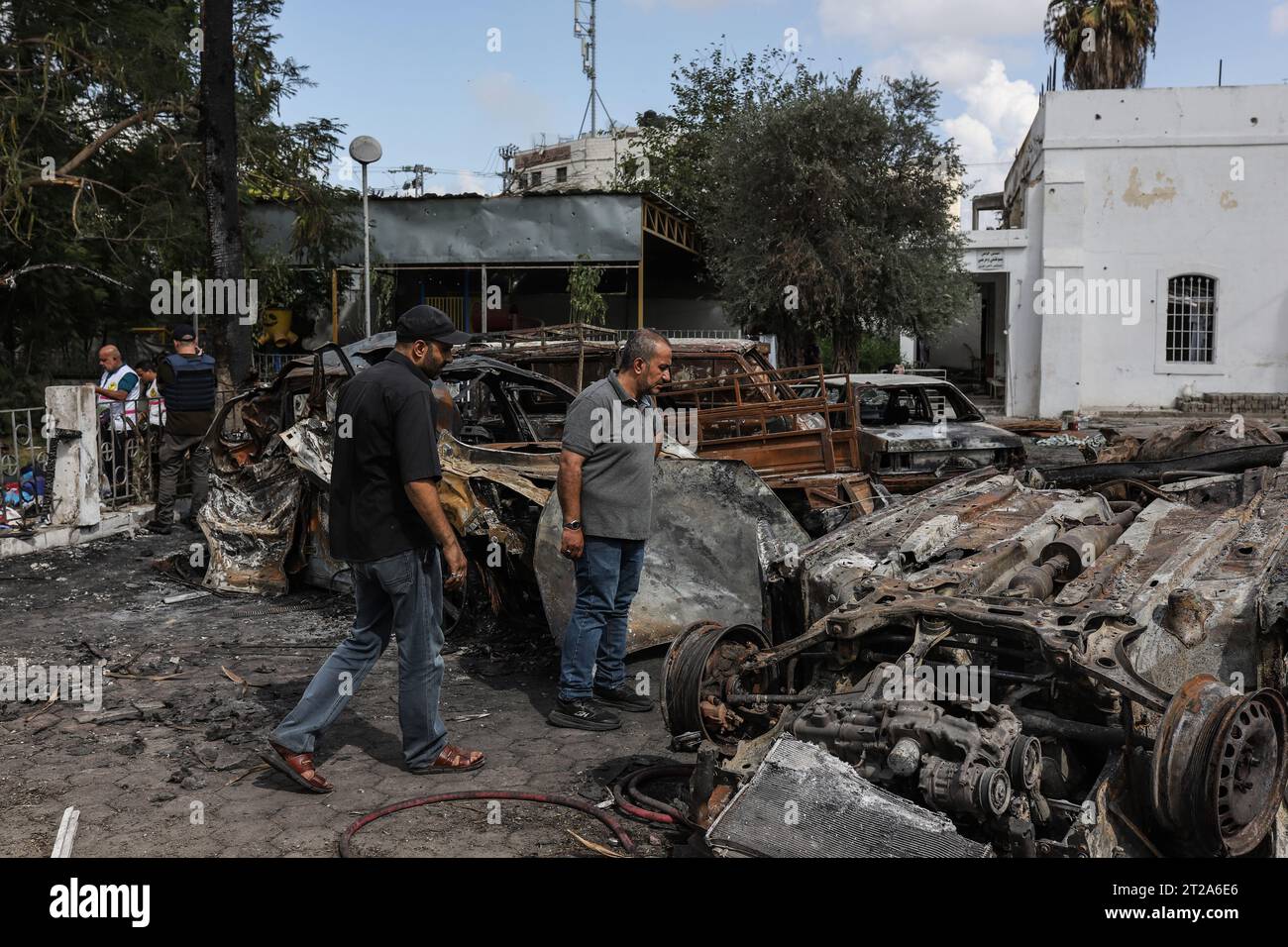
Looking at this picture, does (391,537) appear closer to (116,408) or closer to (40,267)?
(116,408)

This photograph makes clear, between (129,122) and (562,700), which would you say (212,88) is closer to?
(129,122)

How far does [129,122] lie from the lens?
13.3 meters

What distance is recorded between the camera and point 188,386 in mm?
9797

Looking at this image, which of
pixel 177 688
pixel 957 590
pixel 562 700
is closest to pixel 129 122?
pixel 177 688

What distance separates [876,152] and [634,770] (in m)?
16.5

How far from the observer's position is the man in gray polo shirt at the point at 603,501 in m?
5.18

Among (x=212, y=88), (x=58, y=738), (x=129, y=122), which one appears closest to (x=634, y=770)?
(x=58, y=738)

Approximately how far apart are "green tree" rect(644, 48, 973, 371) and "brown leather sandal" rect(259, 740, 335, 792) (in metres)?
15.2

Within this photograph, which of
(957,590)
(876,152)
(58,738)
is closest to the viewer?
(957,590)

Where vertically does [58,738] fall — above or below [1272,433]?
below

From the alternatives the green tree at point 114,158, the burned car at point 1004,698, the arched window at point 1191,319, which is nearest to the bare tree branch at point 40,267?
the green tree at point 114,158

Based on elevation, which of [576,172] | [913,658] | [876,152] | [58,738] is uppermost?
[576,172]
